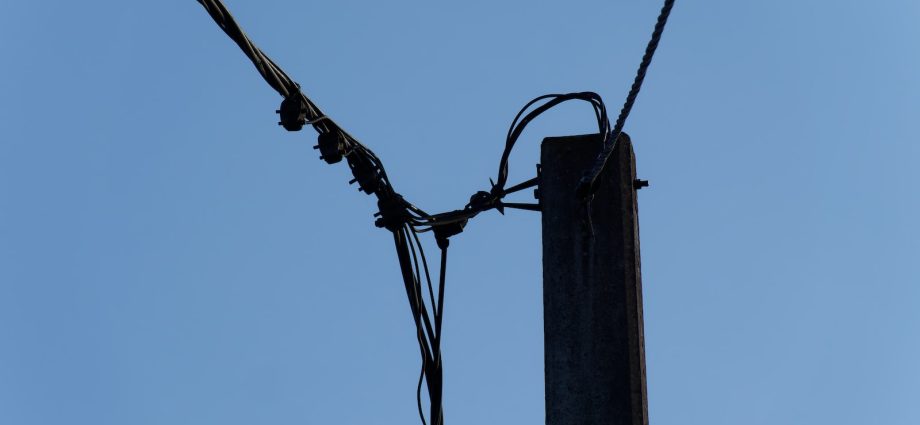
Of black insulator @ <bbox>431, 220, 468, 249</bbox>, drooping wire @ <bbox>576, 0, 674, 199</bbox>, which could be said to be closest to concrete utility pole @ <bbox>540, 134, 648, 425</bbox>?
drooping wire @ <bbox>576, 0, 674, 199</bbox>

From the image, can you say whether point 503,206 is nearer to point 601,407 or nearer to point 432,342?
point 432,342

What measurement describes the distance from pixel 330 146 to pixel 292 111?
1.16ft

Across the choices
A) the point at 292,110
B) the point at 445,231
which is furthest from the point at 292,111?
the point at 445,231

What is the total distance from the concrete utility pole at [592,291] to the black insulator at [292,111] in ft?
3.04

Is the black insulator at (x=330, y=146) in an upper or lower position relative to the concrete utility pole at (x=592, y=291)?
upper

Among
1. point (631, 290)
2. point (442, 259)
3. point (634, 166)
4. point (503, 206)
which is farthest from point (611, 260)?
point (442, 259)

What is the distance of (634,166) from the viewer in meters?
4.81

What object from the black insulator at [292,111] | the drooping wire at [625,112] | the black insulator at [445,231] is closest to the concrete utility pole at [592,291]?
the drooping wire at [625,112]

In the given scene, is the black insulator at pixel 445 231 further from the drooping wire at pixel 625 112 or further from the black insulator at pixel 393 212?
the drooping wire at pixel 625 112

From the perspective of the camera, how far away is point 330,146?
206 inches

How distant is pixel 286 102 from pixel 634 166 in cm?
130

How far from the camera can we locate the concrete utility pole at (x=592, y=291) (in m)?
4.39

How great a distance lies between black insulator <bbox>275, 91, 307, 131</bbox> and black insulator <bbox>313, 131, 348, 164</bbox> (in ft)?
0.97

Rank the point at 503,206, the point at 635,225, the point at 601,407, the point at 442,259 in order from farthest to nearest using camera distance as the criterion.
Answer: the point at 442,259, the point at 503,206, the point at 635,225, the point at 601,407
